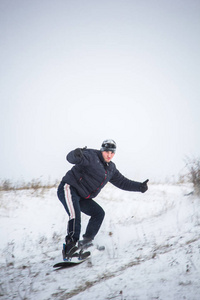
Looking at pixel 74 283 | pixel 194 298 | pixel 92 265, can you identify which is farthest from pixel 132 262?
pixel 194 298

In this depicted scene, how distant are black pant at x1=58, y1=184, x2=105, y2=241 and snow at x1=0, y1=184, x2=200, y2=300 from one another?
0.46 m

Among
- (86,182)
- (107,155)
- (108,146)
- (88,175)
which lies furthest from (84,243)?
(108,146)

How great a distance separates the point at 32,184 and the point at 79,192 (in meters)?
4.38

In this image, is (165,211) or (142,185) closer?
(142,185)

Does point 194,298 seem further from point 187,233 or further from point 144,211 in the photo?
point 144,211

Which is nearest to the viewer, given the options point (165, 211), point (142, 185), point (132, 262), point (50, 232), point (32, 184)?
point (132, 262)

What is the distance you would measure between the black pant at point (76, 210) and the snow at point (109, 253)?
1.51 ft

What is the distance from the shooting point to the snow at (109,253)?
2.02 meters

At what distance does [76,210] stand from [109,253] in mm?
961

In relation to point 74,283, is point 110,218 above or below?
above

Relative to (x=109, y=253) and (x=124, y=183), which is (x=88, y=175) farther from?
(x=109, y=253)

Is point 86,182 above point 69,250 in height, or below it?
above

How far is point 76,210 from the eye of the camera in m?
3.46

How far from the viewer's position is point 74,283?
2.41 meters
